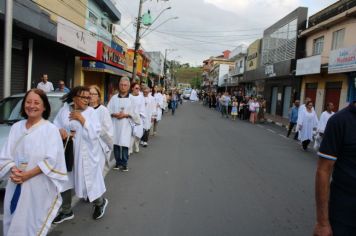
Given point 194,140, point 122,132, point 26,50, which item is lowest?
point 194,140

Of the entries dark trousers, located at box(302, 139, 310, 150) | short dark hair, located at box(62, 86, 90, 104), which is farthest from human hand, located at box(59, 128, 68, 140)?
dark trousers, located at box(302, 139, 310, 150)

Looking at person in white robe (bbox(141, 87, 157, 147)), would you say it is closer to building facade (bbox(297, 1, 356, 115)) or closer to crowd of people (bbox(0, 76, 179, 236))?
crowd of people (bbox(0, 76, 179, 236))

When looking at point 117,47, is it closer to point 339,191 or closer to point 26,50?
point 26,50

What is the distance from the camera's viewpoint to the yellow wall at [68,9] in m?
16.3

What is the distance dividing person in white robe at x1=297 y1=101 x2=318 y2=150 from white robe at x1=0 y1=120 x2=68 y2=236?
10576 mm

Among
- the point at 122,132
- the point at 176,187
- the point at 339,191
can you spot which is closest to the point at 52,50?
the point at 122,132

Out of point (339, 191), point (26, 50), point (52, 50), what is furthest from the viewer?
point (52, 50)

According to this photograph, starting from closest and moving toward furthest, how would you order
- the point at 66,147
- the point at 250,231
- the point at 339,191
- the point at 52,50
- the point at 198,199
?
1. the point at 339,191
2. the point at 66,147
3. the point at 250,231
4. the point at 198,199
5. the point at 52,50

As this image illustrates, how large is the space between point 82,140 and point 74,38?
11.7 metres

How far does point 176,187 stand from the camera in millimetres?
6574

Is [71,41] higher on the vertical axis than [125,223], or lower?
higher

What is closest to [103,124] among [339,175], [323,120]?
[339,175]

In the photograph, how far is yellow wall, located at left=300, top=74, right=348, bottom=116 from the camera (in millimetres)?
21297

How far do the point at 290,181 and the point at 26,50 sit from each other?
36.2 feet
